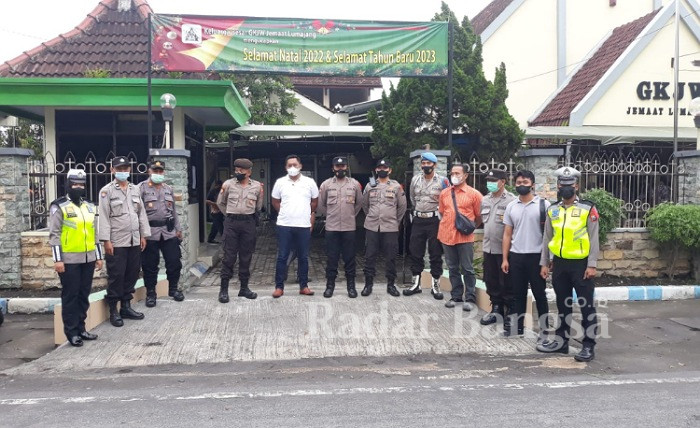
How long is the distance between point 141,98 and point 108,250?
14.2 ft

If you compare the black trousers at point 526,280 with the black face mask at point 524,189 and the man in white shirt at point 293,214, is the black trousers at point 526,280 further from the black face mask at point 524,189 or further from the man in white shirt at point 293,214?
the man in white shirt at point 293,214

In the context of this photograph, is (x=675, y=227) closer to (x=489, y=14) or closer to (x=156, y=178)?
(x=156, y=178)

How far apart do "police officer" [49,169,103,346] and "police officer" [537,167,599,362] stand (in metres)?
4.64

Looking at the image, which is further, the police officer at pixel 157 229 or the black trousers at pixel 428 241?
the black trousers at pixel 428 241

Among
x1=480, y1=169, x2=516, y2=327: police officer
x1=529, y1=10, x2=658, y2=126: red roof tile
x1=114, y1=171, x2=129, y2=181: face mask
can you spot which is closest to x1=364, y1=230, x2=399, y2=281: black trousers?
x1=480, y1=169, x2=516, y2=327: police officer

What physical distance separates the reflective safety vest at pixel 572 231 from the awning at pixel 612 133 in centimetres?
738

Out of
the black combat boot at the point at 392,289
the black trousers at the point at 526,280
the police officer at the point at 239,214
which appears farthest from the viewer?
the black combat boot at the point at 392,289

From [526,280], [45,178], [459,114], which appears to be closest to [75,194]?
[45,178]

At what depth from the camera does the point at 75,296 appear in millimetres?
6438

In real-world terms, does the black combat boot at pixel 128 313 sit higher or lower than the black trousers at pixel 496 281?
lower

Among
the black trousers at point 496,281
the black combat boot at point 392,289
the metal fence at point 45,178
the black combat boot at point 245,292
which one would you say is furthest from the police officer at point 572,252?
the metal fence at point 45,178

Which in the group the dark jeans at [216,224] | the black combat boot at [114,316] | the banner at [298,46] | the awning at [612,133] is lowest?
the black combat boot at [114,316]

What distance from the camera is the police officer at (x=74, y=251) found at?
20.8ft

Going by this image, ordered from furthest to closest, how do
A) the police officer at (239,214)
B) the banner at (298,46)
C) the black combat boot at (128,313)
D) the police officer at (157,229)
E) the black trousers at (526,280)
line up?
1. the banner at (298,46)
2. the police officer at (239,214)
3. the police officer at (157,229)
4. the black combat boot at (128,313)
5. the black trousers at (526,280)
